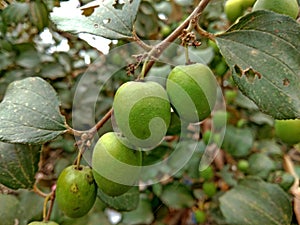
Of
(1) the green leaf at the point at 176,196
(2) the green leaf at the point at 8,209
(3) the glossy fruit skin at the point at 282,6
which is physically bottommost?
(1) the green leaf at the point at 176,196

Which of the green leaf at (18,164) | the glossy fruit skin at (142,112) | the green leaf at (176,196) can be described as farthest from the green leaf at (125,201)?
the green leaf at (176,196)

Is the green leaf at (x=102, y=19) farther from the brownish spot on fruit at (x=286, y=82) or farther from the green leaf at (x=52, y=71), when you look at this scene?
the green leaf at (x=52, y=71)

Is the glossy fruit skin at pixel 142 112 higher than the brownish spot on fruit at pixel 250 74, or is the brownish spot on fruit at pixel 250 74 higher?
the brownish spot on fruit at pixel 250 74

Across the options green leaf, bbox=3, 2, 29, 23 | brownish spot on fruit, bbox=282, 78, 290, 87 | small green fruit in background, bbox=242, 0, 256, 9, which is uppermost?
brownish spot on fruit, bbox=282, 78, 290, 87

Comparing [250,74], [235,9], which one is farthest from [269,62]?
[235,9]

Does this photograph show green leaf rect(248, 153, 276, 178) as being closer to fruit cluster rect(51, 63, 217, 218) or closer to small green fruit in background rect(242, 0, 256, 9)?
small green fruit in background rect(242, 0, 256, 9)

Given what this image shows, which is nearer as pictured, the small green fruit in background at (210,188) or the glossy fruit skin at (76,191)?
the glossy fruit skin at (76,191)

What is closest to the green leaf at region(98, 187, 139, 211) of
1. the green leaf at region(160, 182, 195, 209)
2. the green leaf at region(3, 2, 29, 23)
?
the green leaf at region(160, 182, 195, 209)

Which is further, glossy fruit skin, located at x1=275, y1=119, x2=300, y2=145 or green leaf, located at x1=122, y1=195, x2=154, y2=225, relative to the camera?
green leaf, located at x1=122, y1=195, x2=154, y2=225
